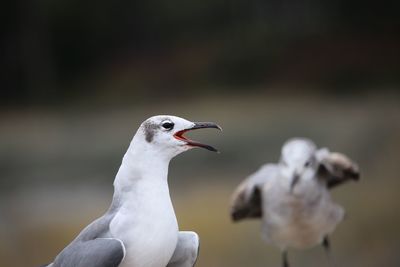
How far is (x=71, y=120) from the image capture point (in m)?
6.06

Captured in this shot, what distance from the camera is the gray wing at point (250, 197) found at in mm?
2766

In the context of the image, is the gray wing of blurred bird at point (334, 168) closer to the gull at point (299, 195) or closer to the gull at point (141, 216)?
the gull at point (299, 195)

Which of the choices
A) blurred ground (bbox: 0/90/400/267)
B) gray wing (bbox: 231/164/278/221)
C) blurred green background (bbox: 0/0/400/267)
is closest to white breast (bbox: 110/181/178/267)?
gray wing (bbox: 231/164/278/221)

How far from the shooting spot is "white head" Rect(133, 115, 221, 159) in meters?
1.71

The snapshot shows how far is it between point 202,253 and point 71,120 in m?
1.99

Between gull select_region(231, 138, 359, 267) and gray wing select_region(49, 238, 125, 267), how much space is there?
1033 millimetres

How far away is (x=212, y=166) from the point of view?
17.2ft

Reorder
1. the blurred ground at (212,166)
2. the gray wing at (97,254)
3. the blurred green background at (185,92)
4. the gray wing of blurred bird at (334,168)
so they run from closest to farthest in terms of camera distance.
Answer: the gray wing at (97,254) < the gray wing of blurred bird at (334,168) < the blurred ground at (212,166) < the blurred green background at (185,92)

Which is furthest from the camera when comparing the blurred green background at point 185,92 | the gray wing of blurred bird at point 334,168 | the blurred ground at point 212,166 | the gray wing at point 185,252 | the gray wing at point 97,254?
the blurred green background at point 185,92

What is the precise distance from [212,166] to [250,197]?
247cm

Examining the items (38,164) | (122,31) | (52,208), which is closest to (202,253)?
(52,208)

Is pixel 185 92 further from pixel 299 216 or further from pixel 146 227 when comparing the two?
pixel 146 227

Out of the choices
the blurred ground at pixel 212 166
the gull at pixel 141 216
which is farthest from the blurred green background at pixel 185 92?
the gull at pixel 141 216

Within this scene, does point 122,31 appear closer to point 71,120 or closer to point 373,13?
point 71,120
